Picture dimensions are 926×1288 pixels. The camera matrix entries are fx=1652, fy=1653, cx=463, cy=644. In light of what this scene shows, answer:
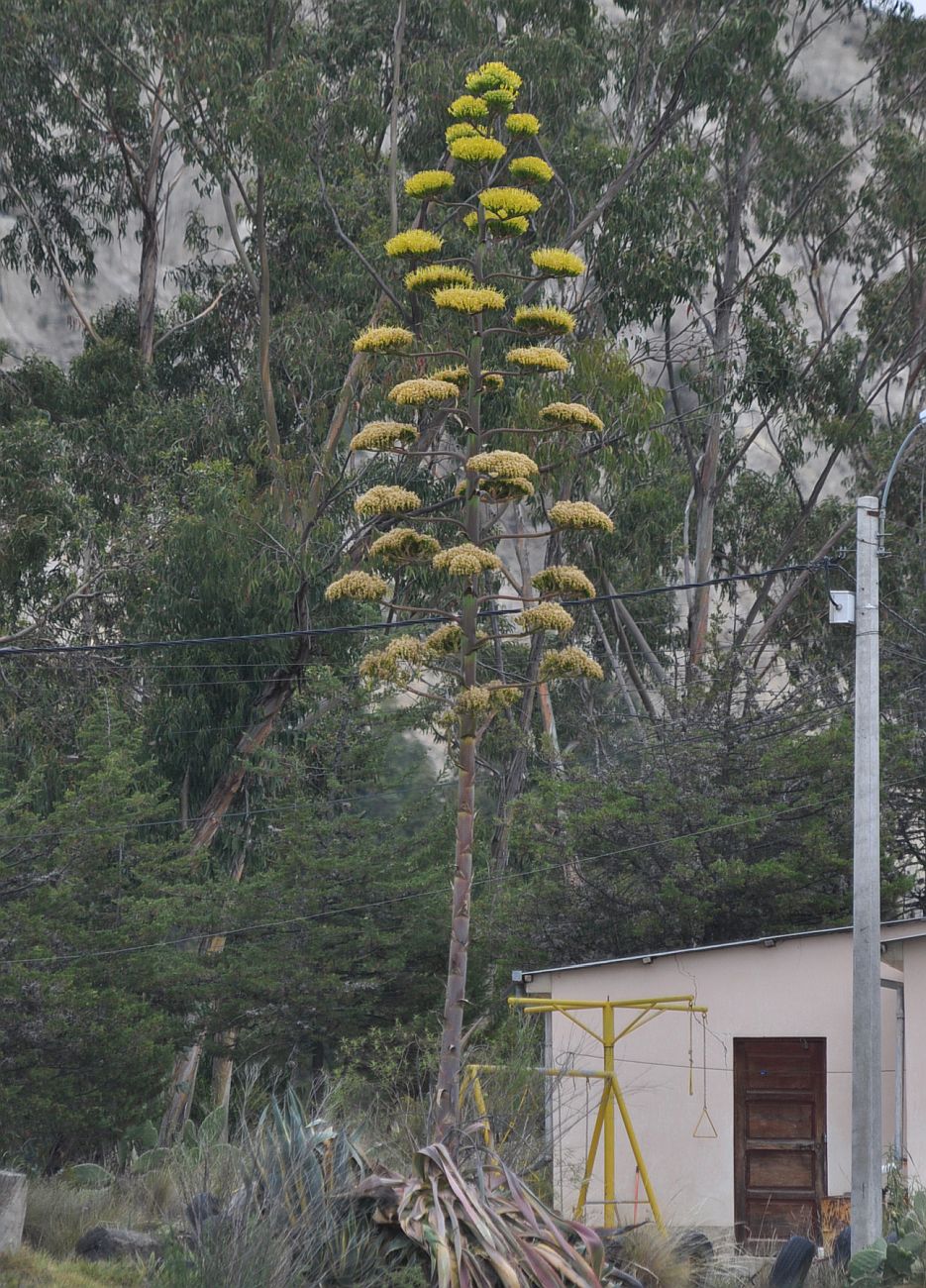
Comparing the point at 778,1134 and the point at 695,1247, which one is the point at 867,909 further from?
the point at 778,1134

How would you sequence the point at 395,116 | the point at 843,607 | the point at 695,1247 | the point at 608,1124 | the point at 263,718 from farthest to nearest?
the point at 395,116
the point at 263,718
the point at 608,1124
the point at 695,1247
the point at 843,607

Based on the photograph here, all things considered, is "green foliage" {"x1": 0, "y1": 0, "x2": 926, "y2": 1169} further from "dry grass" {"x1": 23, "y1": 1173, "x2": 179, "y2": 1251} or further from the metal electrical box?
the metal electrical box

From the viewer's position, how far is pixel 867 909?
1226 cm

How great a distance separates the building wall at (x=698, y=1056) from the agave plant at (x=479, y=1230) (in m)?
4.13

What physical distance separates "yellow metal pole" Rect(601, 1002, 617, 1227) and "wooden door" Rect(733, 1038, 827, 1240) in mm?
1550

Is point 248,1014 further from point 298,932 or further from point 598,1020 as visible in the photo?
point 598,1020

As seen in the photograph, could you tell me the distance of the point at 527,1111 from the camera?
14.2 m

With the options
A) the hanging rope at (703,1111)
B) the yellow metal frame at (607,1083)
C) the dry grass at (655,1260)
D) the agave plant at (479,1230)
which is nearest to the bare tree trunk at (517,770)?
the hanging rope at (703,1111)

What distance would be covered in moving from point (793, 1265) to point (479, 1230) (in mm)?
3566

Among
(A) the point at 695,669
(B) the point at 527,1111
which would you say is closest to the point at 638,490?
(A) the point at 695,669

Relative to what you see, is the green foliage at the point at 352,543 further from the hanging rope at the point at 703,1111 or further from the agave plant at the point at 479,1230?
the agave plant at the point at 479,1230

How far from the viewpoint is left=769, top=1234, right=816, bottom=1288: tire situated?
12.4 meters

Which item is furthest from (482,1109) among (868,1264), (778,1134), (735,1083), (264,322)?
(264,322)

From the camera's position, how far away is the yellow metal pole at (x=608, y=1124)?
543 inches
